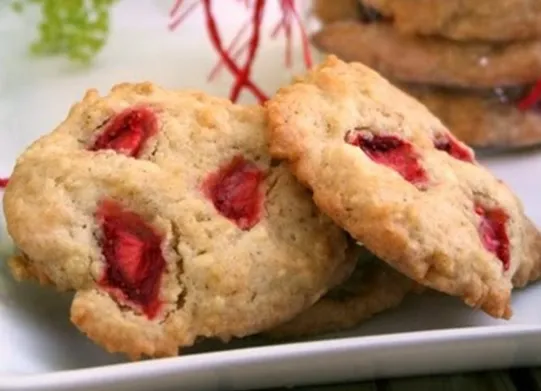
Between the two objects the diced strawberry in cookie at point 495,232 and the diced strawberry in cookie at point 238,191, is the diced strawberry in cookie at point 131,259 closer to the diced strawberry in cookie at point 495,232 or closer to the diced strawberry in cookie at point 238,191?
the diced strawberry in cookie at point 238,191

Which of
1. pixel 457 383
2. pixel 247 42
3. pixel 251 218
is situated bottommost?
pixel 247 42

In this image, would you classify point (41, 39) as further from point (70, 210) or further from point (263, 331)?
point (263, 331)

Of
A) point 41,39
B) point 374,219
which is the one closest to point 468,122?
point 374,219

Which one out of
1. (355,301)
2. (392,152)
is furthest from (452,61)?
(355,301)

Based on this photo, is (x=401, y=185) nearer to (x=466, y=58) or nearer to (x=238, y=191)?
(x=238, y=191)

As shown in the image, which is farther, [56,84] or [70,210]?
[56,84]

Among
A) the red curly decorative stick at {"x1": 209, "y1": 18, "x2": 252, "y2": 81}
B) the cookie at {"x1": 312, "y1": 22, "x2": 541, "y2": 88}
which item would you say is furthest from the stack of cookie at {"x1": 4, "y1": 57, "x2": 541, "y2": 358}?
the red curly decorative stick at {"x1": 209, "y1": 18, "x2": 252, "y2": 81}
